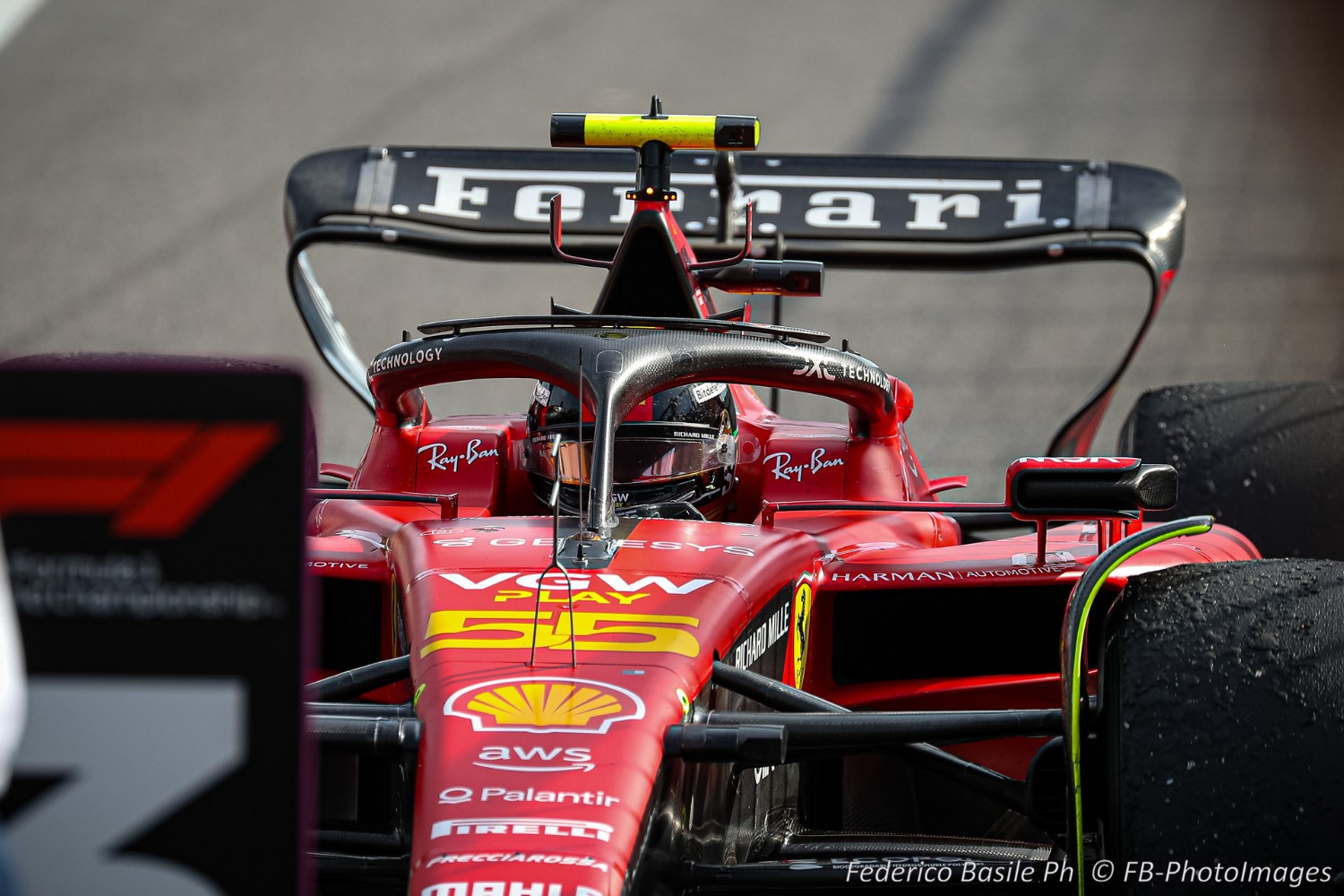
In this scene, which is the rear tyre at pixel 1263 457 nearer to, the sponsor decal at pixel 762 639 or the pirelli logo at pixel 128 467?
the sponsor decal at pixel 762 639

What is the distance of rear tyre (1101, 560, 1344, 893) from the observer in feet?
5.81

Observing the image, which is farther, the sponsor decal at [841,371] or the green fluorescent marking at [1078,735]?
the sponsor decal at [841,371]

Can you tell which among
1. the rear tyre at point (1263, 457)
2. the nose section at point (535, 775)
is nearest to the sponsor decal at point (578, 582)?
the nose section at point (535, 775)

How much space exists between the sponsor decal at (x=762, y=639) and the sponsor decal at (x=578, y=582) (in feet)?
0.35

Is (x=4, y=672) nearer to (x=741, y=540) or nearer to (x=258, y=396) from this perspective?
(x=258, y=396)

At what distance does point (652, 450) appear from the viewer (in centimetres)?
292

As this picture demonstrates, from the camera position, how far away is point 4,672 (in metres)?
1.08

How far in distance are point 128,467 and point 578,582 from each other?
113 cm

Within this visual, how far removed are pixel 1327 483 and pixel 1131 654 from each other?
7.15 feet

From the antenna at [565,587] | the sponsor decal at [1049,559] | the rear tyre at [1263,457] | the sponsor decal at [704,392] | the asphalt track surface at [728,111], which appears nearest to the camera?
the antenna at [565,587]

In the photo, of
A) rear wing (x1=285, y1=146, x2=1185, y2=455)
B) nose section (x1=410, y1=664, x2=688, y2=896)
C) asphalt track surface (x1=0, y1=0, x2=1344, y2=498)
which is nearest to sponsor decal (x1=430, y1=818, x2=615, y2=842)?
nose section (x1=410, y1=664, x2=688, y2=896)

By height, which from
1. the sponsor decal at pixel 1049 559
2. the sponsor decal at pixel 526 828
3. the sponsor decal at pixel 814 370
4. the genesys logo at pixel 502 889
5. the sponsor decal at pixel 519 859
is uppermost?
the sponsor decal at pixel 814 370

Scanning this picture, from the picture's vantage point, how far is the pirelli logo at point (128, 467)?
114 cm

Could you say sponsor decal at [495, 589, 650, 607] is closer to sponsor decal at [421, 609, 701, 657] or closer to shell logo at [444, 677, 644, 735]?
sponsor decal at [421, 609, 701, 657]
